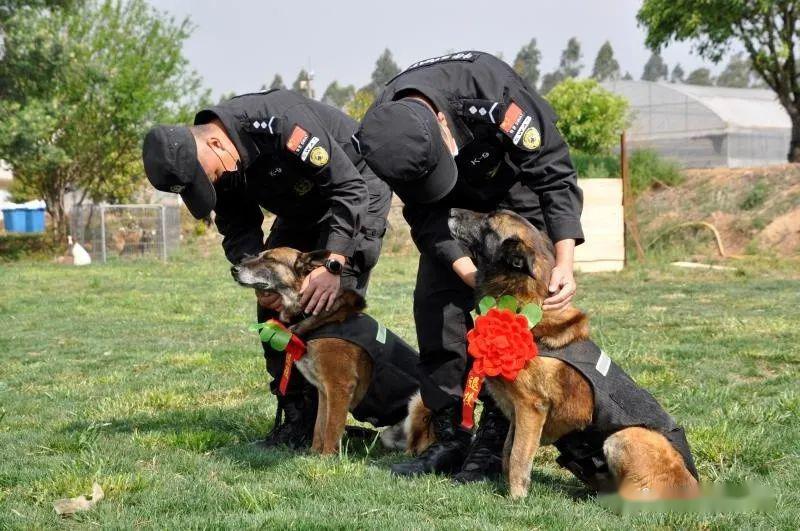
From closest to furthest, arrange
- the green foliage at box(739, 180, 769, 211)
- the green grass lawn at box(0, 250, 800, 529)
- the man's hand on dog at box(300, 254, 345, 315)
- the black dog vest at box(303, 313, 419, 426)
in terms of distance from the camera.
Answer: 1. the green grass lawn at box(0, 250, 800, 529)
2. the man's hand on dog at box(300, 254, 345, 315)
3. the black dog vest at box(303, 313, 419, 426)
4. the green foliage at box(739, 180, 769, 211)

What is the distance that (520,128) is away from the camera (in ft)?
12.0

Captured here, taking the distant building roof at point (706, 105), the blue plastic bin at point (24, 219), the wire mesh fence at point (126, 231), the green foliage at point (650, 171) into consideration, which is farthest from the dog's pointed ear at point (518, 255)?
the distant building roof at point (706, 105)

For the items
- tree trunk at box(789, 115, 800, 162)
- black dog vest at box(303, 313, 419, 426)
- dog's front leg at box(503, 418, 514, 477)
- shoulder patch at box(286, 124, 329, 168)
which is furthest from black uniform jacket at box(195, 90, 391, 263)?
tree trunk at box(789, 115, 800, 162)

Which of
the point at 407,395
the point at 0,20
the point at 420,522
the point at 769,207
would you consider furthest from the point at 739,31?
the point at 420,522

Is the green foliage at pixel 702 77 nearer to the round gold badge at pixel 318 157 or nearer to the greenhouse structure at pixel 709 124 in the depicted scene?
the greenhouse structure at pixel 709 124

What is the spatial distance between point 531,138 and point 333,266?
4.43 feet

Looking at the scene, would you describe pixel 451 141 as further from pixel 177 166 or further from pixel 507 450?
pixel 507 450

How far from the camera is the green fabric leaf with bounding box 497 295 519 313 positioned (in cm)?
379

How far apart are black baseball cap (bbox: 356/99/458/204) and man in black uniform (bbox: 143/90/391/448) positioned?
85cm

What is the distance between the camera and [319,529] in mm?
3156

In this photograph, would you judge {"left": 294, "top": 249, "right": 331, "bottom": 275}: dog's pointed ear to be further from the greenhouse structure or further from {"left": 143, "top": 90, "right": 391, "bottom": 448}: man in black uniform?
the greenhouse structure

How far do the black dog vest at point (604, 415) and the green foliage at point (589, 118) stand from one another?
2937 centimetres

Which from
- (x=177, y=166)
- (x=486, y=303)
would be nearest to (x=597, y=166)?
(x=486, y=303)

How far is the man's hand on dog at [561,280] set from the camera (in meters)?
3.78
